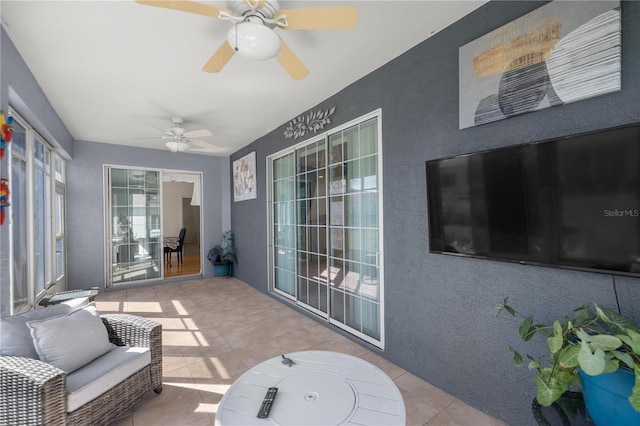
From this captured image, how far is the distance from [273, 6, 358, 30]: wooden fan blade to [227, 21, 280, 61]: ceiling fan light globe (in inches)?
5.7

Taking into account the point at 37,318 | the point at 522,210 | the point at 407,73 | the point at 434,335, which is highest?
the point at 407,73

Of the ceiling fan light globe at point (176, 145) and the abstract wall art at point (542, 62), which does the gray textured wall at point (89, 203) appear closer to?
the ceiling fan light globe at point (176, 145)

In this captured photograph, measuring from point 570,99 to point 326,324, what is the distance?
314cm

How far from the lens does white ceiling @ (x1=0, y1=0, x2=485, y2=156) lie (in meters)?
1.97

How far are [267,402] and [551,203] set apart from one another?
6.07 ft

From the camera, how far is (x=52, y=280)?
163 inches

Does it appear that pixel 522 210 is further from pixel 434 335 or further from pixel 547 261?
pixel 434 335

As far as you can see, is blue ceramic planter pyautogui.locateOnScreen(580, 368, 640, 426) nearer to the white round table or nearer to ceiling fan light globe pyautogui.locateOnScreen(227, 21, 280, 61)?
the white round table

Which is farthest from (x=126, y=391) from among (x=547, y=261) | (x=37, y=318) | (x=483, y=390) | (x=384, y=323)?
(x=547, y=261)

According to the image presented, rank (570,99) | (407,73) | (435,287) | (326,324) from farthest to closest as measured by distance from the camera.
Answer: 1. (326,324)
2. (407,73)
3. (435,287)
4. (570,99)

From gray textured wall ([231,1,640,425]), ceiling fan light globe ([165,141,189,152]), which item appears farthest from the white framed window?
gray textured wall ([231,1,640,425])

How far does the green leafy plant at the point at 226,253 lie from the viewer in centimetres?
626

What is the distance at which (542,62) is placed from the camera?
5.38ft

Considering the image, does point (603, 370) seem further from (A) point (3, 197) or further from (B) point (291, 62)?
(A) point (3, 197)
